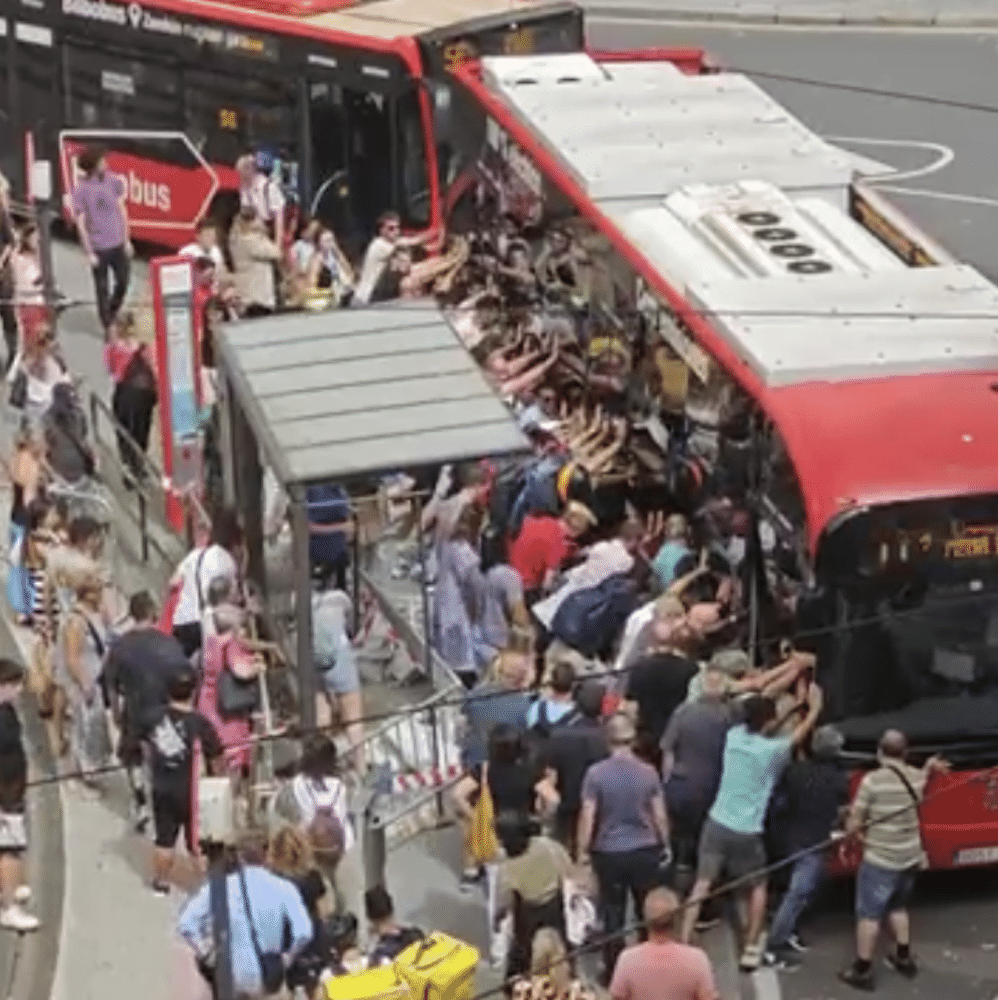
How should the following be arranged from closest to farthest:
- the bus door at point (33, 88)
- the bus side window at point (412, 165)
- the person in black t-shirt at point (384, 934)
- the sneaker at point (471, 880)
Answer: the person in black t-shirt at point (384, 934) → the sneaker at point (471, 880) → the bus side window at point (412, 165) → the bus door at point (33, 88)

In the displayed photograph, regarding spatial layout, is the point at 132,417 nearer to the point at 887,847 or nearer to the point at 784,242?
the point at 784,242

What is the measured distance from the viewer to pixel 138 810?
17234 mm

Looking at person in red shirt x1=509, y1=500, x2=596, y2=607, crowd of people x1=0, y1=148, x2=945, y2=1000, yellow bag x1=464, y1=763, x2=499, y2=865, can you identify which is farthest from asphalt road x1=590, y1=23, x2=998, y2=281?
yellow bag x1=464, y1=763, x2=499, y2=865

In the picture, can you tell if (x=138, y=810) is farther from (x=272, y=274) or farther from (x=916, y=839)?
(x=272, y=274)

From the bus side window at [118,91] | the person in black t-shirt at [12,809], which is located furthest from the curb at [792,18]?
the person in black t-shirt at [12,809]

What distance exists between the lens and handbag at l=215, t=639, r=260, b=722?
53.3 ft

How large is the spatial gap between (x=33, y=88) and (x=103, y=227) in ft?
14.7

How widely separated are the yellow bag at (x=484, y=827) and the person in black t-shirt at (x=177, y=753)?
130cm

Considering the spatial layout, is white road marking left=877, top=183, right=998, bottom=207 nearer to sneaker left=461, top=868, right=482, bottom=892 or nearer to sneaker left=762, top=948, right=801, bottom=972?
sneaker left=461, top=868, right=482, bottom=892

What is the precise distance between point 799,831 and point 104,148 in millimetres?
13486

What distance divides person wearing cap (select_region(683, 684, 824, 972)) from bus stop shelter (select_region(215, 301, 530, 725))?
7.33ft

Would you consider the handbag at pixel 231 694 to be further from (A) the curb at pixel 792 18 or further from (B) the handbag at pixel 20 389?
(A) the curb at pixel 792 18

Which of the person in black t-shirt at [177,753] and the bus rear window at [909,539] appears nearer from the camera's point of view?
the person in black t-shirt at [177,753]

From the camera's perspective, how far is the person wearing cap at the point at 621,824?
15.0 meters
